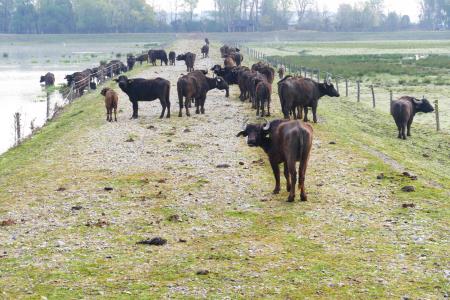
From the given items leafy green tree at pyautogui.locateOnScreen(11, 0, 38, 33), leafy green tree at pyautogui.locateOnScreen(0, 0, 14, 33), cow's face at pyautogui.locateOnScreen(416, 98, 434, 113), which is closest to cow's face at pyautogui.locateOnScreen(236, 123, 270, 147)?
cow's face at pyautogui.locateOnScreen(416, 98, 434, 113)

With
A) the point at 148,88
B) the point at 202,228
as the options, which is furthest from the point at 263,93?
the point at 202,228

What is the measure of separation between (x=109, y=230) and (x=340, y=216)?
4.16m

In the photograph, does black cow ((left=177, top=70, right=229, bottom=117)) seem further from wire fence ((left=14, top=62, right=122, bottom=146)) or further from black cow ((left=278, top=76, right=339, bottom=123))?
wire fence ((left=14, top=62, right=122, bottom=146))

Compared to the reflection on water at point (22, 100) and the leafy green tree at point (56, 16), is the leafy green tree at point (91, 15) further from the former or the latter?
the reflection on water at point (22, 100)

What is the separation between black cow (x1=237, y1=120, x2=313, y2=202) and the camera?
12438 mm

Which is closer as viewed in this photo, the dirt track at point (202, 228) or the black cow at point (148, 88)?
the dirt track at point (202, 228)

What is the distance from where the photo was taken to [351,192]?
1371 cm

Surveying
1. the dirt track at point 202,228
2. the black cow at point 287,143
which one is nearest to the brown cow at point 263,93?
the dirt track at point 202,228

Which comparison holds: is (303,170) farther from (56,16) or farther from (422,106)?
(56,16)

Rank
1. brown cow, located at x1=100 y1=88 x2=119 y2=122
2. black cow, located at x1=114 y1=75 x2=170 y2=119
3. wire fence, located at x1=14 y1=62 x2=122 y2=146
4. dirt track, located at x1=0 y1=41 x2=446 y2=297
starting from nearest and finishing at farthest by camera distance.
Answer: dirt track, located at x1=0 y1=41 x2=446 y2=297 → brown cow, located at x1=100 y1=88 x2=119 y2=122 → black cow, located at x1=114 y1=75 x2=170 y2=119 → wire fence, located at x1=14 y1=62 x2=122 y2=146

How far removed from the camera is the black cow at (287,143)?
1244 centimetres

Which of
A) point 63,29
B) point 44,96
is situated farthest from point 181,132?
point 63,29

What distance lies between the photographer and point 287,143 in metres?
12.5

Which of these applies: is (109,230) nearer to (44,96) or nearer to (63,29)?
(44,96)
